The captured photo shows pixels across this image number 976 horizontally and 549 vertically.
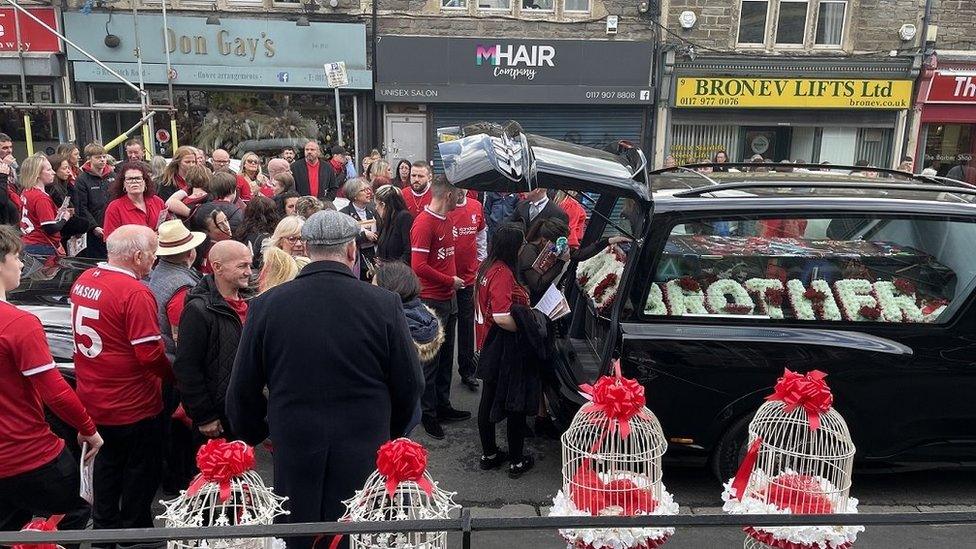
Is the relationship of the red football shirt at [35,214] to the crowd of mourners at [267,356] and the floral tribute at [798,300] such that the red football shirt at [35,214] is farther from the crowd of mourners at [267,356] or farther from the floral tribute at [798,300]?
the floral tribute at [798,300]

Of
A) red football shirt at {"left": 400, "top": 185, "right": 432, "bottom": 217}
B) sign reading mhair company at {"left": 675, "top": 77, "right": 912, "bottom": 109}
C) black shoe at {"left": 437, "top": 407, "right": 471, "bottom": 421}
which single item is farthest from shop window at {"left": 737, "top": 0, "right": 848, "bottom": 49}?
black shoe at {"left": 437, "top": 407, "right": 471, "bottom": 421}

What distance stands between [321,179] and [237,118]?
471 centimetres

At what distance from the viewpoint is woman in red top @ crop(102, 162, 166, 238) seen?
632cm

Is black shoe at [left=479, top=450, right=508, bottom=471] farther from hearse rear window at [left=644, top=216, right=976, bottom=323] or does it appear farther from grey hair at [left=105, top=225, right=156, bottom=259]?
grey hair at [left=105, top=225, right=156, bottom=259]

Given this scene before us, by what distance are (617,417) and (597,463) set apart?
0.35 meters

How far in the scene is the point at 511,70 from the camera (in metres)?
13.8

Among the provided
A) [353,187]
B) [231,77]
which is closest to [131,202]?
[353,187]

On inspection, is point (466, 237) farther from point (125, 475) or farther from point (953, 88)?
point (953, 88)

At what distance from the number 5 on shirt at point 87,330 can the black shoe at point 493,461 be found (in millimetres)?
2404

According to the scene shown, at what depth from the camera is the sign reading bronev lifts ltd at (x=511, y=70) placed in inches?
531

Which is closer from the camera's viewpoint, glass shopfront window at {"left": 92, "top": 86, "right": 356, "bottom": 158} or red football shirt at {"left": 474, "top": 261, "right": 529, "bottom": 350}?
red football shirt at {"left": 474, "top": 261, "right": 529, "bottom": 350}

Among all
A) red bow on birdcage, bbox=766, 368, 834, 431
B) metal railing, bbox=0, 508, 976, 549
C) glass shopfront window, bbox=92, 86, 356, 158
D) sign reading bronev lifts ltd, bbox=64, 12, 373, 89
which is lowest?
metal railing, bbox=0, 508, 976, 549

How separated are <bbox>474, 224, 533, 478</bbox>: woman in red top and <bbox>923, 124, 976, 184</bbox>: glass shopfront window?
13954 mm

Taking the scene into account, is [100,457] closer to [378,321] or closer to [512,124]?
[378,321]
